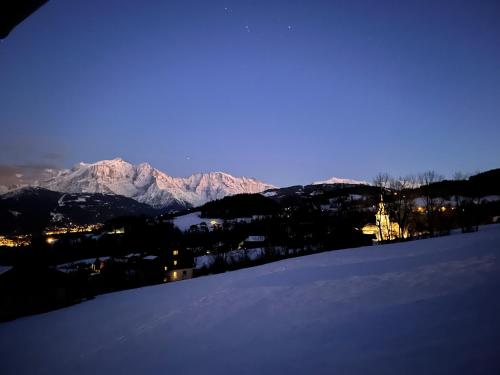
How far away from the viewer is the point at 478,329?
5141 millimetres

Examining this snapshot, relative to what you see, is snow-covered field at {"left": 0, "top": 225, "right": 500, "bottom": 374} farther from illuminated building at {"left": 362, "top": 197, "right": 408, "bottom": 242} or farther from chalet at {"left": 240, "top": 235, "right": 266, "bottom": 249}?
chalet at {"left": 240, "top": 235, "right": 266, "bottom": 249}

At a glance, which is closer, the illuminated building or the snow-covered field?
the snow-covered field

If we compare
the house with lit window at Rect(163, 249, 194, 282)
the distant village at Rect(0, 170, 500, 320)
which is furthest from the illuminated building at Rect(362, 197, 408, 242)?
the house with lit window at Rect(163, 249, 194, 282)

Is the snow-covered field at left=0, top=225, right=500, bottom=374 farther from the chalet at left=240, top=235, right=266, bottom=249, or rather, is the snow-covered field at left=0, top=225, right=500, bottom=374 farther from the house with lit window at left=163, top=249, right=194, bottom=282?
the chalet at left=240, top=235, right=266, bottom=249

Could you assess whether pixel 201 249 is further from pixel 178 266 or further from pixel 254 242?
pixel 178 266

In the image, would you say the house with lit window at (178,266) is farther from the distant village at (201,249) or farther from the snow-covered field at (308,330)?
the snow-covered field at (308,330)

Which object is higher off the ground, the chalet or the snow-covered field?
the snow-covered field

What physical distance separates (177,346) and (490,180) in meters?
114

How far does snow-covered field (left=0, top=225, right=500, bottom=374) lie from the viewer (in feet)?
16.4

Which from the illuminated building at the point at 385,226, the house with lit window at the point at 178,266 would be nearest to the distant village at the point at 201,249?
the house with lit window at the point at 178,266

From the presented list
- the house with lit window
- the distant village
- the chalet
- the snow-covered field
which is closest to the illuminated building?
the distant village

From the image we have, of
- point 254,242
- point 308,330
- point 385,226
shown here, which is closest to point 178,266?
point 254,242

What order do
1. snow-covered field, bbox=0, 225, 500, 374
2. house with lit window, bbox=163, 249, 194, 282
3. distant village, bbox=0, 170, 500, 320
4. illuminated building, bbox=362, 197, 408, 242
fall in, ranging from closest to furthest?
snow-covered field, bbox=0, 225, 500, 374 < distant village, bbox=0, 170, 500, 320 < house with lit window, bbox=163, 249, 194, 282 < illuminated building, bbox=362, 197, 408, 242

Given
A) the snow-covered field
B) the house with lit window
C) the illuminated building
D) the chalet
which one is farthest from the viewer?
the chalet
